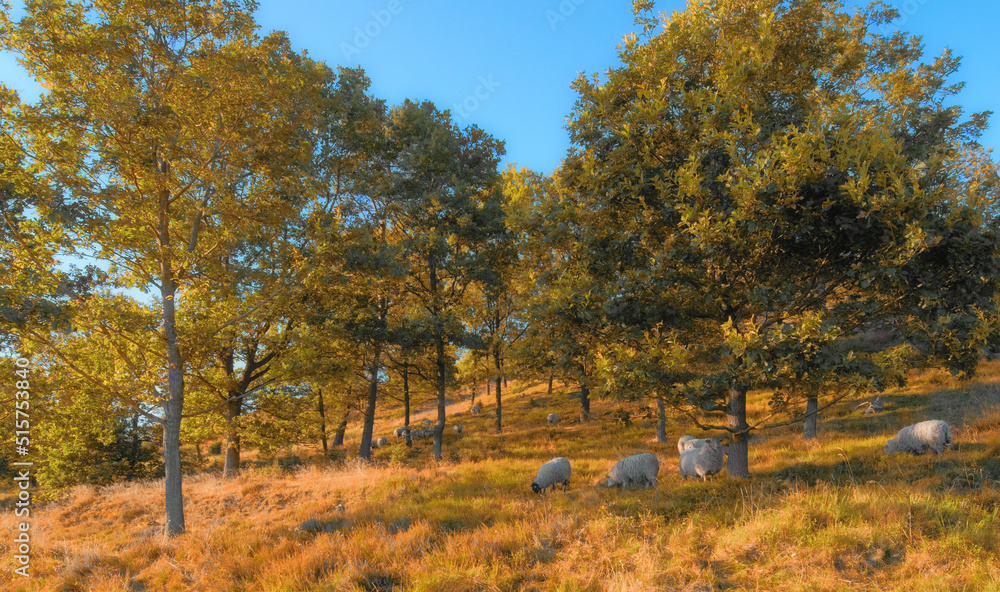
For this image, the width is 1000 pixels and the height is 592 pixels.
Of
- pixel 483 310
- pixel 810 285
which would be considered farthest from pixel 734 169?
pixel 483 310

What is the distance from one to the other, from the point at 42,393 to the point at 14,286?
388cm

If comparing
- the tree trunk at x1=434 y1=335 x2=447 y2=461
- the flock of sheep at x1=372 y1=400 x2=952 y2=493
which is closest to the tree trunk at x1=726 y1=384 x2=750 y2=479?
the flock of sheep at x1=372 y1=400 x2=952 y2=493

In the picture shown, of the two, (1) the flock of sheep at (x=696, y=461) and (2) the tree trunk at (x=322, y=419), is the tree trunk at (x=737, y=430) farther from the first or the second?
(2) the tree trunk at (x=322, y=419)

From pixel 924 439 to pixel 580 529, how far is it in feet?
30.7

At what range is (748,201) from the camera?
605 cm

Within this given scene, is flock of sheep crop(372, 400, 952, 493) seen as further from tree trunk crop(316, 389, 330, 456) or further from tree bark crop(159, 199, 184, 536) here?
tree trunk crop(316, 389, 330, 456)

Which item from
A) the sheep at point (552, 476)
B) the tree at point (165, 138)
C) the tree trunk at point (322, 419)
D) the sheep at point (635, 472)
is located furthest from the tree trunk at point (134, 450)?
the sheep at point (635, 472)

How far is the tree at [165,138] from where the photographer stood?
312 inches

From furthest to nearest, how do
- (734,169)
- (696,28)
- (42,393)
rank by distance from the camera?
(42,393) < (696,28) < (734,169)

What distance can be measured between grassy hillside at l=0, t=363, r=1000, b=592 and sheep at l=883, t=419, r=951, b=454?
1.04 feet

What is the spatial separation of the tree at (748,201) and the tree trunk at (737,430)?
0.04 meters

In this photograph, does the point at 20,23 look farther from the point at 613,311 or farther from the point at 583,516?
the point at 583,516

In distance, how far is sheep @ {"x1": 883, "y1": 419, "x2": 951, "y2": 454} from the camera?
30.4ft

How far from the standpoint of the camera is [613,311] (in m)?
7.43
